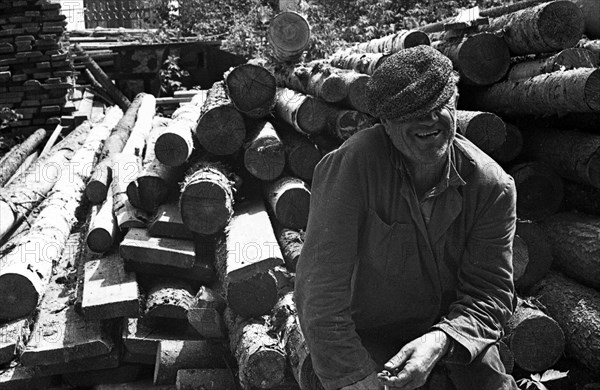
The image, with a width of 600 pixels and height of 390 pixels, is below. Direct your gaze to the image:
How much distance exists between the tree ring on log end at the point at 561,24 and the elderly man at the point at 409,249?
224cm

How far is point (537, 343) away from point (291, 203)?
1.92m

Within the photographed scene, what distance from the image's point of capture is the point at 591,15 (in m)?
5.73

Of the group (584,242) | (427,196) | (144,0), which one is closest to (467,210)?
(427,196)

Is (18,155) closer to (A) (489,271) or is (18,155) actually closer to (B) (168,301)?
(B) (168,301)

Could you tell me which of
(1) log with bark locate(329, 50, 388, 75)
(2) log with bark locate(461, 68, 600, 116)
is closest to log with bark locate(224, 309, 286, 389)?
(2) log with bark locate(461, 68, 600, 116)

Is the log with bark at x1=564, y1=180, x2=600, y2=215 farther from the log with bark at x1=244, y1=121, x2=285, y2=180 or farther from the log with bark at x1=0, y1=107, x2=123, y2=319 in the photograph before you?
the log with bark at x1=0, y1=107, x2=123, y2=319

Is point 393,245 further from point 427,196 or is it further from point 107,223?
point 107,223

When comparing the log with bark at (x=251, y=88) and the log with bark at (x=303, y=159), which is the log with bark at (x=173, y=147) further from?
the log with bark at (x=303, y=159)

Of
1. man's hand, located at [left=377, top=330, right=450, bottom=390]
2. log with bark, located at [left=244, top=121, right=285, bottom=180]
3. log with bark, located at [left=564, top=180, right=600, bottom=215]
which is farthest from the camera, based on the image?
log with bark, located at [left=244, top=121, right=285, bottom=180]

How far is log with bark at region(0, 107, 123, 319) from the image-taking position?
4.77 meters

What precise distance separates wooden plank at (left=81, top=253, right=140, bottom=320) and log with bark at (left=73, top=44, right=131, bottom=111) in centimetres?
820

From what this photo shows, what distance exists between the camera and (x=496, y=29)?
17.7ft

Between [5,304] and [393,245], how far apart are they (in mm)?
2967

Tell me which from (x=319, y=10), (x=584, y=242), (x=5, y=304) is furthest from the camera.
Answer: (x=319, y=10)
